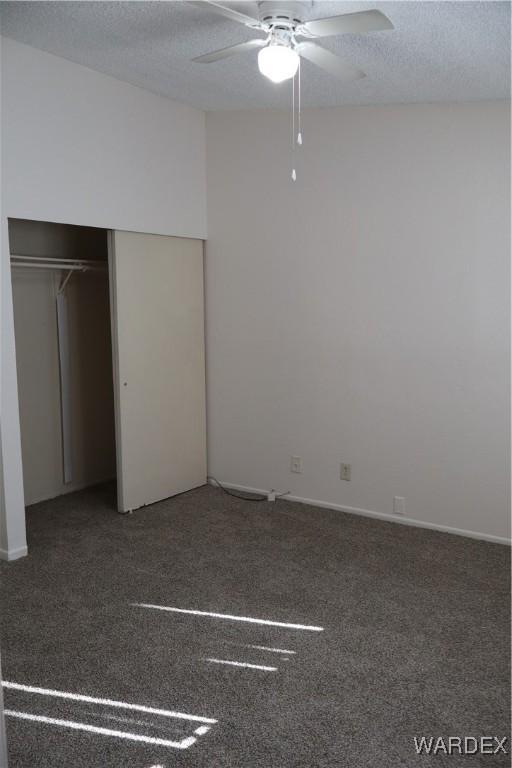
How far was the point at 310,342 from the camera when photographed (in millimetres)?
4676

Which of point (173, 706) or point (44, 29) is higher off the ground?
point (44, 29)

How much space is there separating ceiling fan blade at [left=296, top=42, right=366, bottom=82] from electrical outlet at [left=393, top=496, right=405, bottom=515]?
2568 mm

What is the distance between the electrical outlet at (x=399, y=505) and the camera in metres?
4.42

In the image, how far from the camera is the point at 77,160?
13.1 ft

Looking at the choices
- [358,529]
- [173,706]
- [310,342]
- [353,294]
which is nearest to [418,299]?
[353,294]

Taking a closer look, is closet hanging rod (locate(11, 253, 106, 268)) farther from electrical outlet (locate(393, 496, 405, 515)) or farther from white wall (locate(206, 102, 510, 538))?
electrical outlet (locate(393, 496, 405, 515))

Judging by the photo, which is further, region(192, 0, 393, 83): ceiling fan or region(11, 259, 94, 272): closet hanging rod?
region(11, 259, 94, 272): closet hanging rod

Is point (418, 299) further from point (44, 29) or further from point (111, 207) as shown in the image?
point (44, 29)

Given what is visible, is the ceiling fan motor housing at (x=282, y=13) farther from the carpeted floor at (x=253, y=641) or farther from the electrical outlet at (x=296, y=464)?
the electrical outlet at (x=296, y=464)

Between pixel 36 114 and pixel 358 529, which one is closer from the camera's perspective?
pixel 36 114

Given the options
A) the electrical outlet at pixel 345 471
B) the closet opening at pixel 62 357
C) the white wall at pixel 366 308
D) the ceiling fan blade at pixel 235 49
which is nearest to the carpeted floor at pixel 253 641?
the electrical outlet at pixel 345 471

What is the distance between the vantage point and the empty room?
2.63m

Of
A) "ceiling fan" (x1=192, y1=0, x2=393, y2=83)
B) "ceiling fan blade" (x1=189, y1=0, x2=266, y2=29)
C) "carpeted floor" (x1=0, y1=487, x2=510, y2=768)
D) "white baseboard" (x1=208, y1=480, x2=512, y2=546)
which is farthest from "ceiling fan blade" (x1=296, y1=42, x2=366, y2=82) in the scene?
"white baseboard" (x1=208, y1=480, x2=512, y2=546)

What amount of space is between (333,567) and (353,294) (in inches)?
68.8
